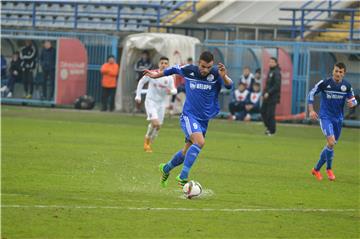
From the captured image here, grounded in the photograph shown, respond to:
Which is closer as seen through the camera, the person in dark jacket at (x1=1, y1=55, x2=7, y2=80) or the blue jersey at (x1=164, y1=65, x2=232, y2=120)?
the blue jersey at (x1=164, y1=65, x2=232, y2=120)

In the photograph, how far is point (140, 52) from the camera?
1460 inches

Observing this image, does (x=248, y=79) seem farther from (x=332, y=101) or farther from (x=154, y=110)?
(x=332, y=101)

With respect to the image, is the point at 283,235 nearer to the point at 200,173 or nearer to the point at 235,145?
the point at 200,173

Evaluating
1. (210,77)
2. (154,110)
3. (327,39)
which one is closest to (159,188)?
(210,77)

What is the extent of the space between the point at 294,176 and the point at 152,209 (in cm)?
594

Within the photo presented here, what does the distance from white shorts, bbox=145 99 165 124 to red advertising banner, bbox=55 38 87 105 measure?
51.5 ft

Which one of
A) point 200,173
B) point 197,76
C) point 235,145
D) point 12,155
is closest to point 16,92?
point 235,145

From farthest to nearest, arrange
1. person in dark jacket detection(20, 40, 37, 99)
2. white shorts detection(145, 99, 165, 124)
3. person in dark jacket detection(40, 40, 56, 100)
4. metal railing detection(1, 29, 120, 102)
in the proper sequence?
metal railing detection(1, 29, 120, 102) < person in dark jacket detection(20, 40, 37, 99) < person in dark jacket detection(40, 40, 56, 100) < white shorts detection(145, 99, 165, 124)

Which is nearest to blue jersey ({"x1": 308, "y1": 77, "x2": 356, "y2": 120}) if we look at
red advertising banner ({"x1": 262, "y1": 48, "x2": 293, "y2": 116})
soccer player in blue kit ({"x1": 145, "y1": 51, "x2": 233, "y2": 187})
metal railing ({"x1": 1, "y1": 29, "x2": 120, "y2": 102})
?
soccer player in blue kit ({"x1": 145, "y1": 51, "x2": 233, "y2": 187})

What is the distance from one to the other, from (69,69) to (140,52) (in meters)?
3.17

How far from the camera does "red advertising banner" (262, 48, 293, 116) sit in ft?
114

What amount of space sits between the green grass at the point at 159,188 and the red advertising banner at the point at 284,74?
6.47 metres

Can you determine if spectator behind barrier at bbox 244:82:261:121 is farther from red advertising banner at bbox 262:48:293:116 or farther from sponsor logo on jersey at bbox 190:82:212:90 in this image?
sponsor logo on jersey at bbox 190:82:212:90

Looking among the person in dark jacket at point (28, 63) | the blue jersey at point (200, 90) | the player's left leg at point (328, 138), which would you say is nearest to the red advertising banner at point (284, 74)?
the person in dark jacket at point (28, 63)
